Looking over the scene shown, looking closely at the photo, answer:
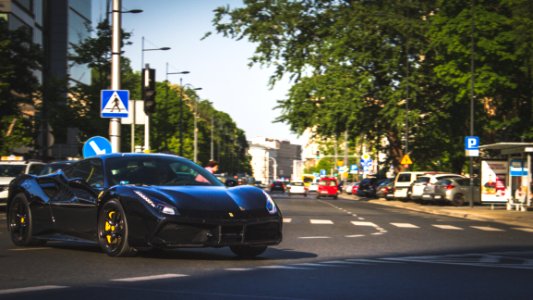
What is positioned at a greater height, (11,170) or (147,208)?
(11,170)

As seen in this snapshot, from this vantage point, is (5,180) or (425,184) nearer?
(5,180)

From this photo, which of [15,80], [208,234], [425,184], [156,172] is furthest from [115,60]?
[425,184]

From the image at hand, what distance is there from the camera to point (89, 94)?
5228cm

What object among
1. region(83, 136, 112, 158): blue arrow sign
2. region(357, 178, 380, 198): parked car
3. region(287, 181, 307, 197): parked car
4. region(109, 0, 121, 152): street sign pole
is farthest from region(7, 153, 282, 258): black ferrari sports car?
region(287, 181, 307, 197): parked car

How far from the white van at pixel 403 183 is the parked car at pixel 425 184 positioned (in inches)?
115

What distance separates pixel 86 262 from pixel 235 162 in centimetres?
17051

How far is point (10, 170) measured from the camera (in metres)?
32.2

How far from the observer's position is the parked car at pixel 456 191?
45.6 metres

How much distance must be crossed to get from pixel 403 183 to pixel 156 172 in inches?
1732

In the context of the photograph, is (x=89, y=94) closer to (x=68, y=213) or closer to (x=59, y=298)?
(x=68, y=213)

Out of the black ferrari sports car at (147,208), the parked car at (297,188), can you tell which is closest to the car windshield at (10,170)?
the black ferrari sports car at (147,208)

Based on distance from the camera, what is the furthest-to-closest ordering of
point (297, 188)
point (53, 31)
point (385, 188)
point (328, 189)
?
point (297, 188) → point (53, 31) → point (328, 189) → point (385, 188)

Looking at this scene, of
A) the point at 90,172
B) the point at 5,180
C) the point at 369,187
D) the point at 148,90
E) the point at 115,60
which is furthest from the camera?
the point at 369,187

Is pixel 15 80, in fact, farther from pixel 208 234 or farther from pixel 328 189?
pixel 208 234
